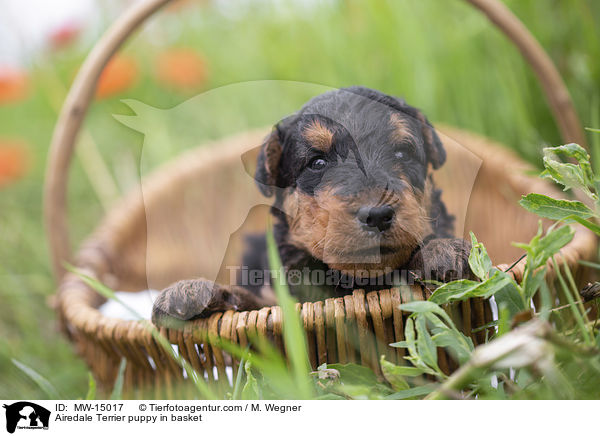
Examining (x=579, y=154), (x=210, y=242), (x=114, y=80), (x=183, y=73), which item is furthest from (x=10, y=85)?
(x=579, y=154)

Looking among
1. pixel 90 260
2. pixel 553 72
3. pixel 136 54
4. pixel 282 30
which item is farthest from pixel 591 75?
pixel 136 54

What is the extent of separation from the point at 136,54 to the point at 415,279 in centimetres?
386

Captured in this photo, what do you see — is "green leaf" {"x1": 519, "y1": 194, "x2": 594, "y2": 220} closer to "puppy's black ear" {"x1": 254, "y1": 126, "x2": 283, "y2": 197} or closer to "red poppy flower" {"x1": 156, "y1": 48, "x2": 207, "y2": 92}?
"puppy's black ear" {"x1": 254, "y1": 126, "x2": 283, "y2": 197}

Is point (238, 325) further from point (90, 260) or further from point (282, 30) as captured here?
point (282, 30)

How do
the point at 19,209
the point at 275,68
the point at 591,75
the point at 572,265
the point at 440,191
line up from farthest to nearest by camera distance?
the point at 19,209 < the point at 275,68 < the point at 591,75 < the point at 440,191 < the point at 572,265

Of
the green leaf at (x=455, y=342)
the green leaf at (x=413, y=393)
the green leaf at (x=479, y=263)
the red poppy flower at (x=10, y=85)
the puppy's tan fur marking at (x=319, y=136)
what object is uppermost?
the red poppy flower at (x=10, y=85)

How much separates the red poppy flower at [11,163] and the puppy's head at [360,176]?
7.85 feet

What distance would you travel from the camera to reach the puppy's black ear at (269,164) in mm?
1640

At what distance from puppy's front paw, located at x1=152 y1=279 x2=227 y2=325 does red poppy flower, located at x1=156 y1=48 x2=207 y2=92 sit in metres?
1.91

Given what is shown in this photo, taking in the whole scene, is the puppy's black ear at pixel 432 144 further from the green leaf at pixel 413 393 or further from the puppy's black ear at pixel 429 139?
the green leaf at pixel 413 393

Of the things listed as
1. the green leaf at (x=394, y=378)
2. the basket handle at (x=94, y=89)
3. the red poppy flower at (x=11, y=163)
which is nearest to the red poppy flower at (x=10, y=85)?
the red poppy flower at (x=11, y=163)

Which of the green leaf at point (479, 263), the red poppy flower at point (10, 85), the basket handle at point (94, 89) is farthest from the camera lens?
the red poppy flower at point (10, 85)

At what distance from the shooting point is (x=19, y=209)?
380cm
